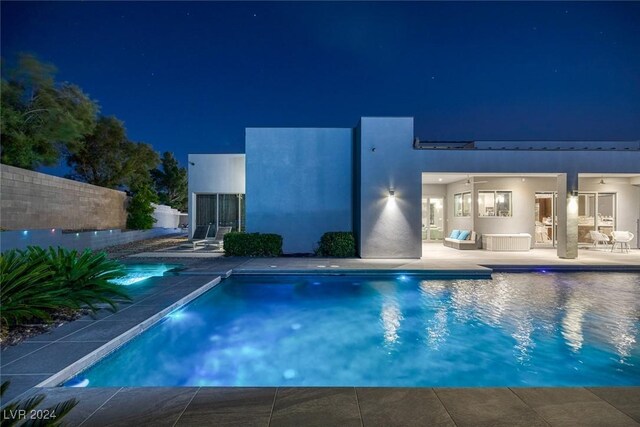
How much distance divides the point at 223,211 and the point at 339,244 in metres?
6.93

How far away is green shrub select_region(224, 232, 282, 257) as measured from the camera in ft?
36.2

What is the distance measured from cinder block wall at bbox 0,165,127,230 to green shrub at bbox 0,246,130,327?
6993 mm

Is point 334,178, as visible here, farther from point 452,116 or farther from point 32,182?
point 452,116

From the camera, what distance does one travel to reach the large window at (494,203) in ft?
43.4

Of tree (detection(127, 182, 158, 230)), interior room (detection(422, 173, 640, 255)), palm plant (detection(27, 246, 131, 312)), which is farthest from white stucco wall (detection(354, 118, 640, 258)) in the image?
tree (detection(127, 182, 158, 230))

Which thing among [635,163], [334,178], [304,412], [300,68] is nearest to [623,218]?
[635,163]

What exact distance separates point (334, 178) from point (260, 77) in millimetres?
23631

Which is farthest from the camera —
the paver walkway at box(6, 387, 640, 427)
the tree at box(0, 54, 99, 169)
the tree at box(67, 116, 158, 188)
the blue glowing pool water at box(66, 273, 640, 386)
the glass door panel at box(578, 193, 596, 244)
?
the tree at box(67, 116, 158, 188)

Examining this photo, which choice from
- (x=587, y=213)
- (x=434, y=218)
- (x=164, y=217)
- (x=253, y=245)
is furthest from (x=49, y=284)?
(x=164, y=217)

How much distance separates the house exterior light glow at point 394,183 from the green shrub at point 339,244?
0.29 m

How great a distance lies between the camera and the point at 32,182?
11383mm

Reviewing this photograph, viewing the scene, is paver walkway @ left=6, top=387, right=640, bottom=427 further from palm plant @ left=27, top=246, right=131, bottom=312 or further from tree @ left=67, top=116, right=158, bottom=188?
tree @ left=67, top=116, right=158, bottom=188

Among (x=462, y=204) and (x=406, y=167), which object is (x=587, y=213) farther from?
(x=406, y=167)

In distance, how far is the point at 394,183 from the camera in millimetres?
10578
